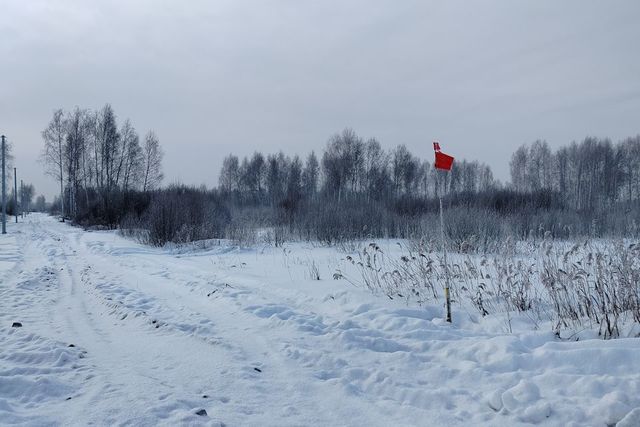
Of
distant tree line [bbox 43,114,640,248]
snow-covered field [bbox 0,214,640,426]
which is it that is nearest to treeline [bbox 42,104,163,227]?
distant tree line [bbox 43,114,640,248]

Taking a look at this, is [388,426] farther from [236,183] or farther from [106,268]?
[236,183]

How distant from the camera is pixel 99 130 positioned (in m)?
39.6

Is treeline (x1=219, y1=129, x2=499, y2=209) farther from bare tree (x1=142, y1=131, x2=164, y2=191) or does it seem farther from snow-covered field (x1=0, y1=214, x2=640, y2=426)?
snow-covered field (x1=0, y1=214, x2=640, y2=426)

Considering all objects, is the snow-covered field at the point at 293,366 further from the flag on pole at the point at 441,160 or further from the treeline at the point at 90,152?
the treeline at the point at 90,152

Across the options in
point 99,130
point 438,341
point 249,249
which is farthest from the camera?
point 99,130

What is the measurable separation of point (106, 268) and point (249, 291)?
5439 mm

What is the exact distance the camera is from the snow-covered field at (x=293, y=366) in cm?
291

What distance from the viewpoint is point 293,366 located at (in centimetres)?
390

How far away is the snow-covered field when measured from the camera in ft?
9.55

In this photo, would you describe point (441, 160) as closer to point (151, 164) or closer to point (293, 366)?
point (293, 366)

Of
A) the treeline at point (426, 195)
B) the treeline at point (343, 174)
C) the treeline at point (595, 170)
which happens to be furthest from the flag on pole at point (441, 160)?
the treeline at point (595, 170)

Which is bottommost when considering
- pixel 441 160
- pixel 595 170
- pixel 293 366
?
pixel 293 366

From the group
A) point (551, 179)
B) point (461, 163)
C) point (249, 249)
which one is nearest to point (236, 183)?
point (461, 163)

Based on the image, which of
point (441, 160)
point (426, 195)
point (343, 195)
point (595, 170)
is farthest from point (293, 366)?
point (595, 170)
